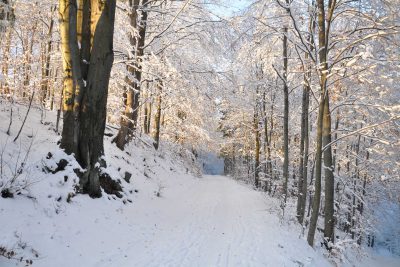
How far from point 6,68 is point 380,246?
4004cm

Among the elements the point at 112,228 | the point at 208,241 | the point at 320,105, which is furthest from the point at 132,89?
the point at 320,105

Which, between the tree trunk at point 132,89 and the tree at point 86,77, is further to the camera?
the tree trunk at point 132,89

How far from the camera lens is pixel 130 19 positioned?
12.3m

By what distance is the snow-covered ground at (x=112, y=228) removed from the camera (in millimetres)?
5074

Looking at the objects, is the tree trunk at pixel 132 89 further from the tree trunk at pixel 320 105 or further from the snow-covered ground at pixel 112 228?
the tree trunk at pixel 320 105

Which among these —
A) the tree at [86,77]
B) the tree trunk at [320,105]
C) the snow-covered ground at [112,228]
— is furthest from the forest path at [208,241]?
the tree at [86,77]

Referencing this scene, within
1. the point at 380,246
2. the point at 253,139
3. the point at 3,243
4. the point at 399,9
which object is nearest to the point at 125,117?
the point at 3,243

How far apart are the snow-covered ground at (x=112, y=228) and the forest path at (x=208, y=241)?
19mm

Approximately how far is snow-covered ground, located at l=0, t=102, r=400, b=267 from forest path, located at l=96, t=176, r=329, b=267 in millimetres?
19

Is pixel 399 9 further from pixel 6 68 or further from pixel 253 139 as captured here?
pixel 253 139

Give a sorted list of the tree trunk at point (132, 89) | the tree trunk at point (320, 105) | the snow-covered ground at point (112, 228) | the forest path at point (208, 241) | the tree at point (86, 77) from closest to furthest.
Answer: the snow-covered ground at point (112, 228) → the forest path at point (208, 241) → the tree at point (86, 77) → the tree trunk at point (320, 105) → the tree trunk at point (132, 89)

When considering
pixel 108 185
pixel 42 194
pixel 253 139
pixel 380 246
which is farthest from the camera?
pixel 380 246

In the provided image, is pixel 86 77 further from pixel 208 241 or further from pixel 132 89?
pixel 132 89

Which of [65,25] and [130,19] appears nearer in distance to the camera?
[65,25]
